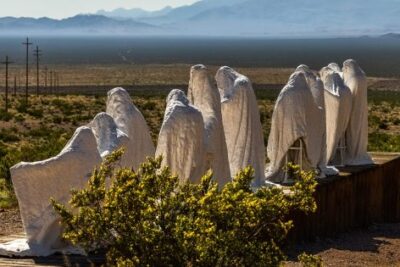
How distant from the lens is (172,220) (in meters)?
8.59

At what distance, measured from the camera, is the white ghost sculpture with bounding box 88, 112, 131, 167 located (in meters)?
13.1

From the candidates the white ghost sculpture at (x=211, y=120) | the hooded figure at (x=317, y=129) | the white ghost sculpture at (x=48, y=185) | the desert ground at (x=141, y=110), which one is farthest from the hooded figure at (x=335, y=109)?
the white ghost sculpture at (x=48, y=185)

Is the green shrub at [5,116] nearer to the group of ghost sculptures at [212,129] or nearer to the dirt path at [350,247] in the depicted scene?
the dirt path at [350,247]

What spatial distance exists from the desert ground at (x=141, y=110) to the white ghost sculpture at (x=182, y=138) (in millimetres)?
3088

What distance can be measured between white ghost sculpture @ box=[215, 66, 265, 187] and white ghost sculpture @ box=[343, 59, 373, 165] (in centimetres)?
412

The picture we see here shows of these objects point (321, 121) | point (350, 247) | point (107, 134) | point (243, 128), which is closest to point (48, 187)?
point (107, 134)

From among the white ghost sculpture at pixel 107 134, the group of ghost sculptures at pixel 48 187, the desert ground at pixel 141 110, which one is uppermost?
the white ghost sculpture at pixel 107 134

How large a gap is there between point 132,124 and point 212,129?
133cm

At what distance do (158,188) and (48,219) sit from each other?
3692 millimetres

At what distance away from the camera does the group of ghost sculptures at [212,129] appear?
13641mm

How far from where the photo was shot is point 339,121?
19.7m

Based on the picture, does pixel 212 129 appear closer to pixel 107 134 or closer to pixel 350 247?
pixel 107 134

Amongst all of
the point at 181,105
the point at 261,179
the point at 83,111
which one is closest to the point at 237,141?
the point at 261,179

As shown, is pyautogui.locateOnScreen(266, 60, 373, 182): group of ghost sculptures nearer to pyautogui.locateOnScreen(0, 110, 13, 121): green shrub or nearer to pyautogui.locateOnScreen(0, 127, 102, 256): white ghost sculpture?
pyautogui.locateOnScreen(0, 127, 102, 256): white ghost sculpture
